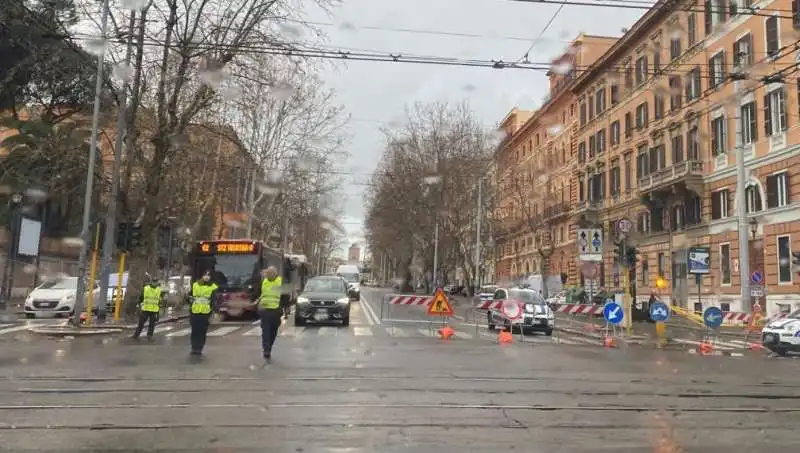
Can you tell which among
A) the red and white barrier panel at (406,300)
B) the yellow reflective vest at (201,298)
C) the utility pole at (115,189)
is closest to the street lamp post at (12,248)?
the utility pole at (115,189)

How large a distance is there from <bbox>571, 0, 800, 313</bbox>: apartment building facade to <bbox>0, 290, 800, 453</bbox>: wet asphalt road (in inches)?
484

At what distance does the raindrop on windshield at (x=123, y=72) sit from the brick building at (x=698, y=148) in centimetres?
1520

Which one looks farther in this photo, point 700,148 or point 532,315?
point 700,148

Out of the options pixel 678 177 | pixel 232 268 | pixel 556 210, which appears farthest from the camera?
pixel 556 210

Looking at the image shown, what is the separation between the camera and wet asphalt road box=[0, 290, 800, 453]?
6.50m

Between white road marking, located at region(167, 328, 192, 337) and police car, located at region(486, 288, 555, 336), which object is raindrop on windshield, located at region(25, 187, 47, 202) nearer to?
white road marking, located at region(167, 328, 192, 337)

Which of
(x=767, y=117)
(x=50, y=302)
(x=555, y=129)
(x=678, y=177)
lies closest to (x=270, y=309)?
(x=50, y=302)

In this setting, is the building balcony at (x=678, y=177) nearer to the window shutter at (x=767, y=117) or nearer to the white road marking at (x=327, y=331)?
the window shutter at (x=767, y=117)

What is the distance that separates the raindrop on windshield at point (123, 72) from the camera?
812 inches

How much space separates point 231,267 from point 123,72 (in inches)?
322

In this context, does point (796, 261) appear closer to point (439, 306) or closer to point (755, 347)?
point (755, 347)

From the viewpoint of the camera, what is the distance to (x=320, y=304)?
22891mm

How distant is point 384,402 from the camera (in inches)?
334

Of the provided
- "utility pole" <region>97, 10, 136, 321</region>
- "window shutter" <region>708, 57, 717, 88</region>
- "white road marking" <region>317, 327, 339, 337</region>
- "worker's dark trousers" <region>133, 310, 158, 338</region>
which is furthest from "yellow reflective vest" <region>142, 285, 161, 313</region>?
"window shutter" <region>708, 57, 717, 88</region>
